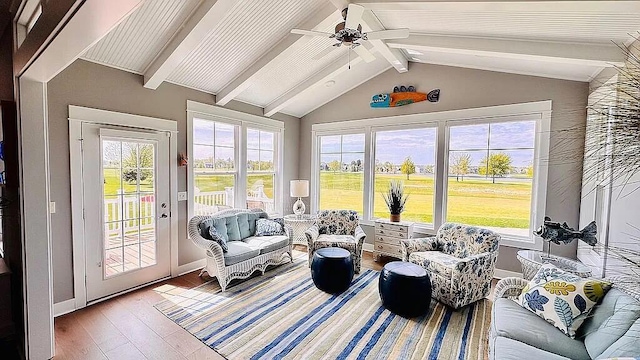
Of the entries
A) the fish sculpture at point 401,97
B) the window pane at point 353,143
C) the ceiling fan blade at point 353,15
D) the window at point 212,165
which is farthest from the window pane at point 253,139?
the ceiling fan blade at point 353,15

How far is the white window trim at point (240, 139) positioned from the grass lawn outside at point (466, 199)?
138 centimetres

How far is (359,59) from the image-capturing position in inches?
165

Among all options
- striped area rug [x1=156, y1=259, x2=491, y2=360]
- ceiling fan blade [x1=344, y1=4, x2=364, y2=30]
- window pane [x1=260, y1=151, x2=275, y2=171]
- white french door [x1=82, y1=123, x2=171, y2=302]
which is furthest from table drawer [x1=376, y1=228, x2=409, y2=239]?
white french door [x1=82, y1=123, x2=171, y2=302]

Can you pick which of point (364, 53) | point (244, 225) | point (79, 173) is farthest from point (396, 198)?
point (79, 173)

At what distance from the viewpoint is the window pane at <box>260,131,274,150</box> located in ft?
17.3

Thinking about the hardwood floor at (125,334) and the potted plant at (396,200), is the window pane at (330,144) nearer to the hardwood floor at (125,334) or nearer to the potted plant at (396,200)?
the potted plant at (396,200)

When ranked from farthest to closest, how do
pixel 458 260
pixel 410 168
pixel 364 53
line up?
pixel 410 168, pixel 364 53, pixel 458 260

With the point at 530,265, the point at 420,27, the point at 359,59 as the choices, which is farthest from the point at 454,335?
the point at 359,59

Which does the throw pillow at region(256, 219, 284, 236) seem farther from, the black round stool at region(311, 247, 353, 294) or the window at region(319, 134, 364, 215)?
the window at region(319, 134, 364, 215)

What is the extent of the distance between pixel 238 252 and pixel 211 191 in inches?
50.0

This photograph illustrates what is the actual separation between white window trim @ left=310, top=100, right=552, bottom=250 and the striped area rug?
4.90ft

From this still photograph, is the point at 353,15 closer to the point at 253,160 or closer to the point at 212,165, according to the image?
the point at 212,165

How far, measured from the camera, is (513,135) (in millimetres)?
3947

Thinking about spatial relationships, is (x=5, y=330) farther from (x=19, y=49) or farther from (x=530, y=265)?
(x=530, y=265)
